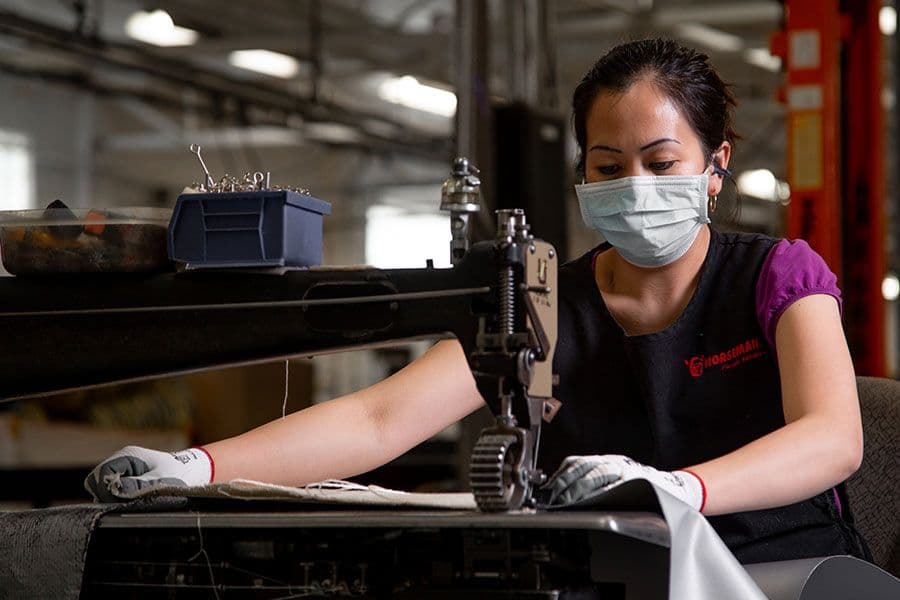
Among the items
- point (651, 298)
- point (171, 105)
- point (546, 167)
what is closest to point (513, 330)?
point (651, 298)

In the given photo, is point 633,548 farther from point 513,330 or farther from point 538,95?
point 538,95

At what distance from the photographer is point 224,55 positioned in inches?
396

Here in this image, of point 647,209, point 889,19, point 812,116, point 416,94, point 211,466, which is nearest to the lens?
point 211,466

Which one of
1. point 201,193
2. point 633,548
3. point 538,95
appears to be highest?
point 538,95

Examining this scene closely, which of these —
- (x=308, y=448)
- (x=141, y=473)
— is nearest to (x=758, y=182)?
(x=308, y=448)

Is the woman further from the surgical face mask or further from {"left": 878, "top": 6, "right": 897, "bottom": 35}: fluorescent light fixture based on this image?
{"left": 878, "top": 6, "right": 897, "bottom": 35}: fluorescent light fixture

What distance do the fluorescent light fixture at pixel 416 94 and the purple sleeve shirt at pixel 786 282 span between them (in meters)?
8.58

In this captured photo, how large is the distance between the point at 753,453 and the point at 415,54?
8.95 metres

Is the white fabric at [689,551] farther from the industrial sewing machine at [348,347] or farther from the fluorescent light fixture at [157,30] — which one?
the fluorescent light fixture at [157,30]

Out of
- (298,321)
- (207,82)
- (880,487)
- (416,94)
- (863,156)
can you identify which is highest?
(416,94)

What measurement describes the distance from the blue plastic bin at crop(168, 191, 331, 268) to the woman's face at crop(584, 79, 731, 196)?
1.46 ft

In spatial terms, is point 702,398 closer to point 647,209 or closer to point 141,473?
Result: point 647,209

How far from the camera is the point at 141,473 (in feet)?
4.53

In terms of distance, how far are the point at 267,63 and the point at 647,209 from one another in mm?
9280
